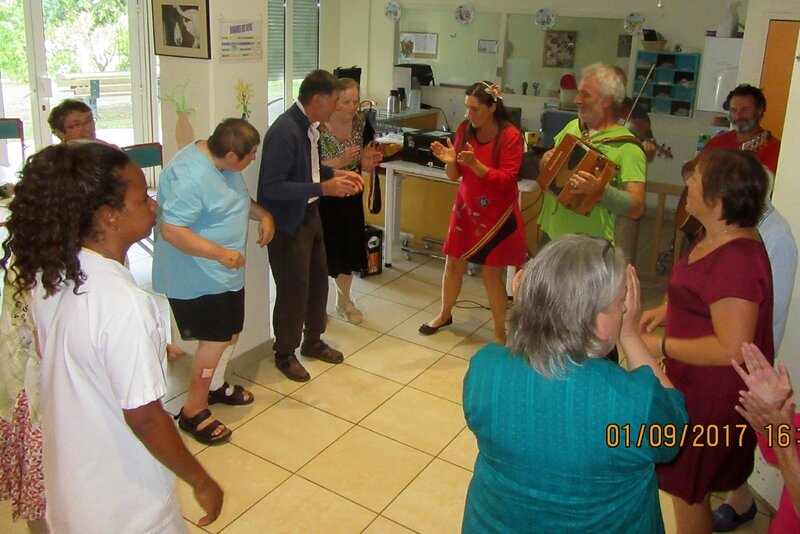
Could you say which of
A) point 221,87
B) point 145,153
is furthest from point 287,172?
point 145,153

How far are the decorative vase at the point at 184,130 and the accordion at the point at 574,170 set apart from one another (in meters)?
1.68

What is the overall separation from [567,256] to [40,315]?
43.5 inches

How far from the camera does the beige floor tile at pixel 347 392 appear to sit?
3447 mm

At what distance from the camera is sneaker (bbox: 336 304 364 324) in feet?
14.6

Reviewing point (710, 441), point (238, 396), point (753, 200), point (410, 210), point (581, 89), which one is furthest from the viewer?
point (410, 210)

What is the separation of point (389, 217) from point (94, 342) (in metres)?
4.17

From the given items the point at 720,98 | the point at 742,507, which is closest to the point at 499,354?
the point at 742,507

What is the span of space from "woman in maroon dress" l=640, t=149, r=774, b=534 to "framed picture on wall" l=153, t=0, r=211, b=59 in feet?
7.41

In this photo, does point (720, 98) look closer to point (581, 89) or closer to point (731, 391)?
point (581, 89)

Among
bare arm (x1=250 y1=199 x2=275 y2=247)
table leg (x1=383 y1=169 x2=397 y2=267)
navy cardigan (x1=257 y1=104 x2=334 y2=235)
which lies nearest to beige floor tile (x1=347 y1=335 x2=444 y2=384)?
navy cardigan (x1=257 y1=104 x2=334 y2=235)

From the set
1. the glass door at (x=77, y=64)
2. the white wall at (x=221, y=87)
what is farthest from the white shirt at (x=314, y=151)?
the glass door at (x=77, y=64)

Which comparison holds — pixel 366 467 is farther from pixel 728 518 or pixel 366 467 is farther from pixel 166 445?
pixel 166 445

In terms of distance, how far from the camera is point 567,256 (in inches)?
56.4

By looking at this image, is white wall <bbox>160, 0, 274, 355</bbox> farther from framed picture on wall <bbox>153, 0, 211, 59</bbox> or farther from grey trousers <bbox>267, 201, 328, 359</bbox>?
grey trousers <bbox>267, 201, 328, 359</bbox>
